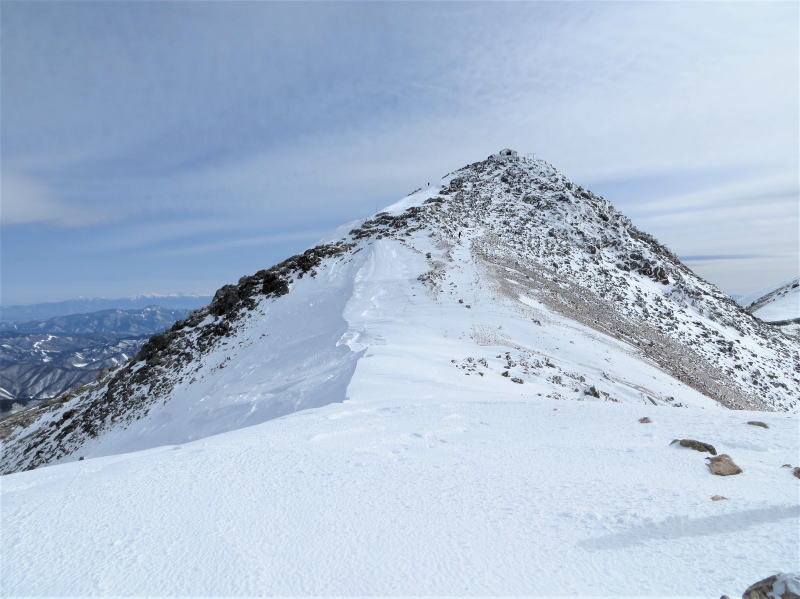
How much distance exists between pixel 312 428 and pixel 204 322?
23.0m

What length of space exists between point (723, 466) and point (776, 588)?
3495mm

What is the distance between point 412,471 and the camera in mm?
6344

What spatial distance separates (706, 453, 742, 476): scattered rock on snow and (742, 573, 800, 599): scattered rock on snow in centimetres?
317

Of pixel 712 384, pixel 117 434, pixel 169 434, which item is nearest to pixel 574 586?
pixel 169 434

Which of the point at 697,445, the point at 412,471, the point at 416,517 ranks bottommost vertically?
the point at 697,445

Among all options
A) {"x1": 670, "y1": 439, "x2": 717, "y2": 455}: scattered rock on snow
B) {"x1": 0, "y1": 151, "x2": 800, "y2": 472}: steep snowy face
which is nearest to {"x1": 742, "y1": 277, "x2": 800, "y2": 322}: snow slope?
{"x1": 0, "y1": 151, "x2": 800, "y2": 472}: steep snowy face

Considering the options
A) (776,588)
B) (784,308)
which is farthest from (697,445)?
(784,308)

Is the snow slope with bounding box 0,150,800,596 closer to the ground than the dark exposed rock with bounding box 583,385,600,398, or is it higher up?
higher up

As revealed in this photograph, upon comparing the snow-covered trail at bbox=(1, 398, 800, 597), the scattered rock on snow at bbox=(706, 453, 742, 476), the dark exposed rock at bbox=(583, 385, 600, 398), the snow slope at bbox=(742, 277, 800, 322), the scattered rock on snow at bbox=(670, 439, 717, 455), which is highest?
the snow-covered trail at bbox=(1, 398, 800, 597)

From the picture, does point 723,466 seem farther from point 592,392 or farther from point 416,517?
point 592,392

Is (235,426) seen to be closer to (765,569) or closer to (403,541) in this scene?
(403,541)

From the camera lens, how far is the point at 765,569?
12.1ft

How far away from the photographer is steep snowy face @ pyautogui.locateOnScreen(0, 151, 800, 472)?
619 inches

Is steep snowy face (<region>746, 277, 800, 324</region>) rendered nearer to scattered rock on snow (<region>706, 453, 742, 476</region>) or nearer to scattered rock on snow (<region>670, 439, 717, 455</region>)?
scattered rock on snow (<region>670, 439, 717, 455</region>)
